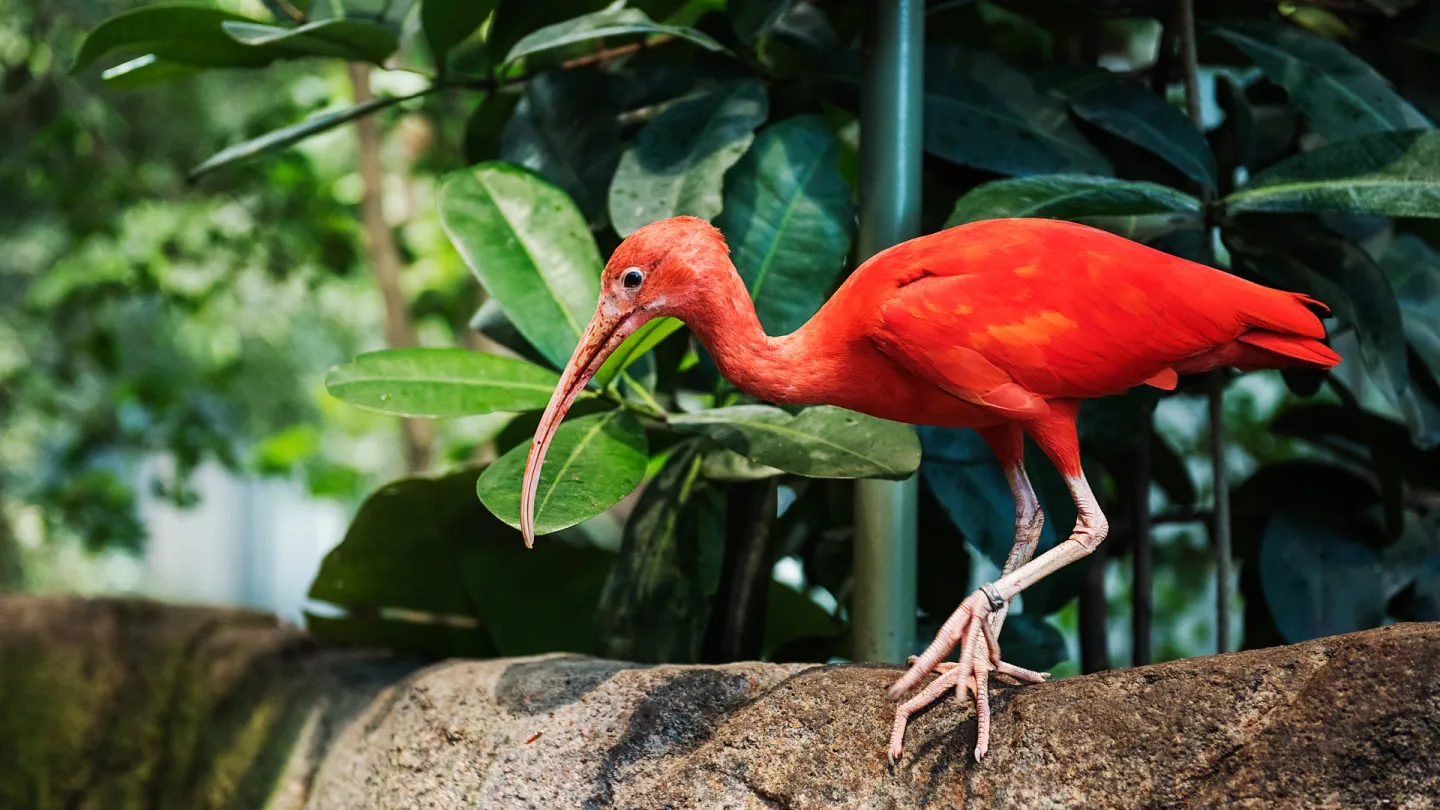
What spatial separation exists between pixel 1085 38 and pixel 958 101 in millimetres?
571

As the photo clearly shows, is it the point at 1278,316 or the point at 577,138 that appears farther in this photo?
the point at 577,138

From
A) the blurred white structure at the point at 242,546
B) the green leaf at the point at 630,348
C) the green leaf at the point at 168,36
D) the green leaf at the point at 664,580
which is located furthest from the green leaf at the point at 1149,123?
the blurred white structure at the point at 242,546

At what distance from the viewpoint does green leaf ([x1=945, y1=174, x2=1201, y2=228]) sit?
1.44 m

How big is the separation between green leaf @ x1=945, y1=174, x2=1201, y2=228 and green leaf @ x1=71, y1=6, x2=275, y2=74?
1.09m

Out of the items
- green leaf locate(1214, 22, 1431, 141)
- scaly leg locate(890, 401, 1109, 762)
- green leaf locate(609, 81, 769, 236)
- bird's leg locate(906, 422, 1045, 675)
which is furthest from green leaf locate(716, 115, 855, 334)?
green leaf locate(1214, 22, 1431, 141)

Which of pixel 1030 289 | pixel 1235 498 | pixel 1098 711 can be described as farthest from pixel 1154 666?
pixel 1235 498

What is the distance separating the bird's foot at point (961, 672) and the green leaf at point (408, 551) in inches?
36.0

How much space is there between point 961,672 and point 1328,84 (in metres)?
1.11

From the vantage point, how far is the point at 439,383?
1.51m

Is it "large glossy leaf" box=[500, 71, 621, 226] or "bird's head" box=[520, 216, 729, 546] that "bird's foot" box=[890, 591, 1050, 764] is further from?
"large glossy leaf" box=[500, 71, 621, 226]

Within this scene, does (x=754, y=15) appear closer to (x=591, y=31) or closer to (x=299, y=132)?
(x=591, y=31)

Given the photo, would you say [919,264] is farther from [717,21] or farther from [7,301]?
[7,301]

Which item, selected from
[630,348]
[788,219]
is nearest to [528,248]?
[630,348]

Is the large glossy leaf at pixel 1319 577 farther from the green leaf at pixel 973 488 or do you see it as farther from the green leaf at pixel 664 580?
the green leaf at pixel 664 580
